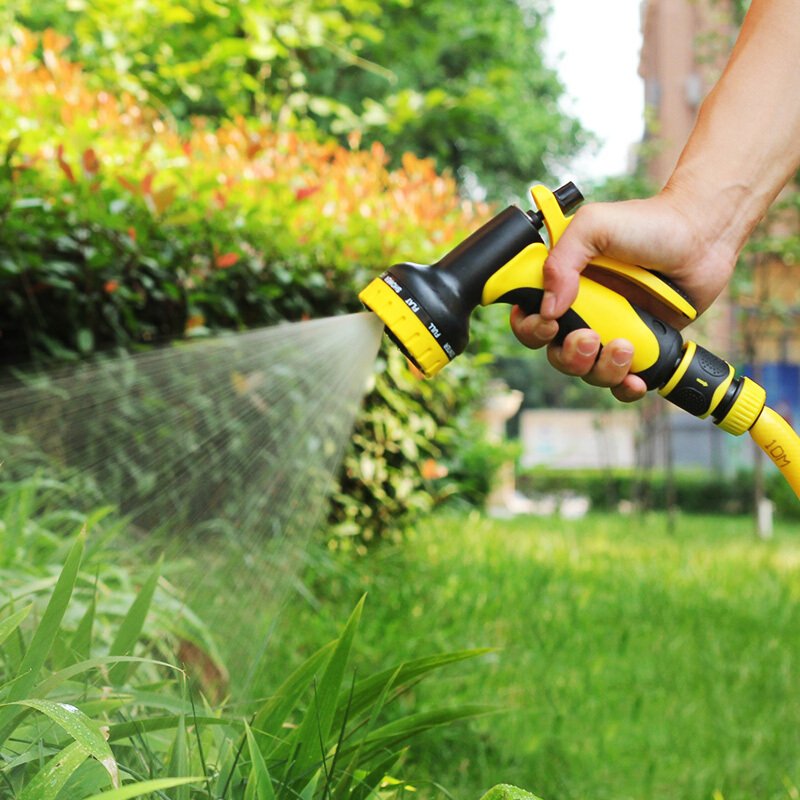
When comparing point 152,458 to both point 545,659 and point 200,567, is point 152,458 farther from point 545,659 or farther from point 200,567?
point 545,659

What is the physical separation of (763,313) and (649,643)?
5.98 m

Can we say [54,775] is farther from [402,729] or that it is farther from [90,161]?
[90,161]

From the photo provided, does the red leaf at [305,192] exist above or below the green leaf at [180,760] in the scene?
above

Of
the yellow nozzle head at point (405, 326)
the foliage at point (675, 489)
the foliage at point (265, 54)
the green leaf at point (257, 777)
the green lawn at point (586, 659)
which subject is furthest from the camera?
the foliage at point (675, 489)

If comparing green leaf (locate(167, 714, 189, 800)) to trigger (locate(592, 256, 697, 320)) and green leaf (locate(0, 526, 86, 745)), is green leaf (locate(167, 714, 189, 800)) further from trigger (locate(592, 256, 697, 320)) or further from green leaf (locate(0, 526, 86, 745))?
trigger (locate(592, 256, 697, 320))

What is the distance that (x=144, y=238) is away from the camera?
2658mm

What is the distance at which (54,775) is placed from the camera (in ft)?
2.67

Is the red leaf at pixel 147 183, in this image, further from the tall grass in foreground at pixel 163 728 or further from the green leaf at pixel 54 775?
the green leaf at pixel 54 775

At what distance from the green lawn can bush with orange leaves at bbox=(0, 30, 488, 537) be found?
48 cm

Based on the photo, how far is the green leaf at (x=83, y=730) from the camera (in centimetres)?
78

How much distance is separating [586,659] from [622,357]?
1.96 m

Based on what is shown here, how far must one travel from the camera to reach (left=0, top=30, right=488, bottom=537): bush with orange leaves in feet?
8.67

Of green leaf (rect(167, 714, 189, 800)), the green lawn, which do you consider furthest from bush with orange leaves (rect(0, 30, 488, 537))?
green leaf (rect(167, 714, 189, 800))

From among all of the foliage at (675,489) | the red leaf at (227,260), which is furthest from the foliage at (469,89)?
the foliage at (675,489)
